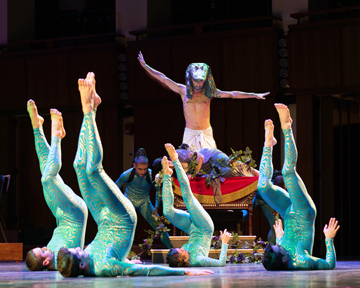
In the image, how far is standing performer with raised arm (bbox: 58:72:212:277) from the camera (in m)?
4.28

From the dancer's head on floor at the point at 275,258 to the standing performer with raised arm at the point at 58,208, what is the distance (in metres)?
1.46

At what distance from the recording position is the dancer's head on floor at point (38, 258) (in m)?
4.89

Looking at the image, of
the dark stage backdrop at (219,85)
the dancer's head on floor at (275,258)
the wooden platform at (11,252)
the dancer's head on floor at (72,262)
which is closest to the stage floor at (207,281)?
the dancer's head on floor at (72,262)

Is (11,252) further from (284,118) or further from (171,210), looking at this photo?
(284,118)

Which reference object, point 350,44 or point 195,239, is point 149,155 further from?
point 195,239

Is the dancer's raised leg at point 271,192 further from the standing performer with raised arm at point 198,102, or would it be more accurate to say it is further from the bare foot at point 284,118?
the standing performer with raised arm at point 198,102

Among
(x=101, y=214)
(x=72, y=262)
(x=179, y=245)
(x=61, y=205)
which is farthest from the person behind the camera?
(x=179, y=245)

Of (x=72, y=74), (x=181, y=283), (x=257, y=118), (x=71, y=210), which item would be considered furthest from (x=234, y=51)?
(x=181, y=283)

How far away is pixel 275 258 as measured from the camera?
4840mm

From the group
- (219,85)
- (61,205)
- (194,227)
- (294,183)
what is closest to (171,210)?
(194,227)

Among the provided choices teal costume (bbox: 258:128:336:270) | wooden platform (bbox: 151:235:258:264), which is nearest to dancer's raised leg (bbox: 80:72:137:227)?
teal costume (bbox: 258:128:336:270)

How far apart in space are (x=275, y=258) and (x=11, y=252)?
3.60 meters

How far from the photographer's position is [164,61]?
34.1 ft

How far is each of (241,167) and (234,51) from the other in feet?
10.8
